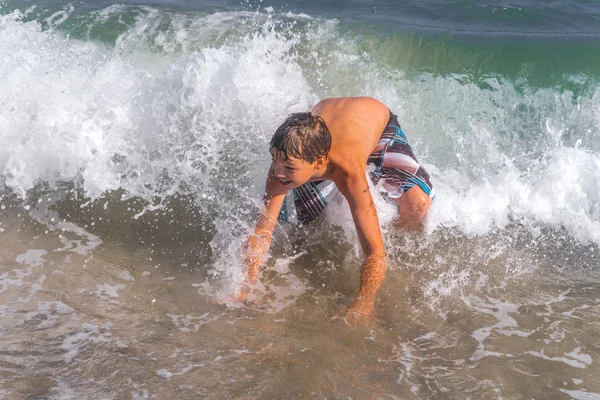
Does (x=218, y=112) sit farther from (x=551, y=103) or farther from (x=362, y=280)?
(x=551, y=103)

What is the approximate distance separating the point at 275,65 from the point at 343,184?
2631mm

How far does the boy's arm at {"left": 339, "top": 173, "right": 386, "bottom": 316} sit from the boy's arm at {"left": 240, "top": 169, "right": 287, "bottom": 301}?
0.51 meters

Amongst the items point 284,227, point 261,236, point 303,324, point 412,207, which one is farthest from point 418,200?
point 303,324

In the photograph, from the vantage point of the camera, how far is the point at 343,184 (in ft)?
11.1

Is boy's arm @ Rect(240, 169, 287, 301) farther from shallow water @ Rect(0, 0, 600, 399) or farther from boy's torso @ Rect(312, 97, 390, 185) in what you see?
boy's torso @ Rect(312, 97, 390, 185)

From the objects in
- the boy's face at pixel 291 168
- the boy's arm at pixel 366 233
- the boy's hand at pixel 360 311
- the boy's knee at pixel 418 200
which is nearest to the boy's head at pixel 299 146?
the boy's face at pixel 291 168

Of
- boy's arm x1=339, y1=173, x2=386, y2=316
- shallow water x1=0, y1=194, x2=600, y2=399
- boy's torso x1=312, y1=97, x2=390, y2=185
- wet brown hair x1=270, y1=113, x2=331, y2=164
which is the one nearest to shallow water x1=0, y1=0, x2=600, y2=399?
shallow water x1=0, y1=194, x2=600, y2=399

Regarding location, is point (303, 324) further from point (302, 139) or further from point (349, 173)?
point (302, 139)

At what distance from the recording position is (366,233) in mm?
3414

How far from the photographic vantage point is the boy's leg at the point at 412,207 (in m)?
4.15

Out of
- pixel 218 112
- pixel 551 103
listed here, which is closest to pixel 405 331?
pixel 218 112

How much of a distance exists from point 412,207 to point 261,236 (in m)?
1.12

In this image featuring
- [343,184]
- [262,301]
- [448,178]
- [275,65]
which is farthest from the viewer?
[275,65]

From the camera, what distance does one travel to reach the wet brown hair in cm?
304
